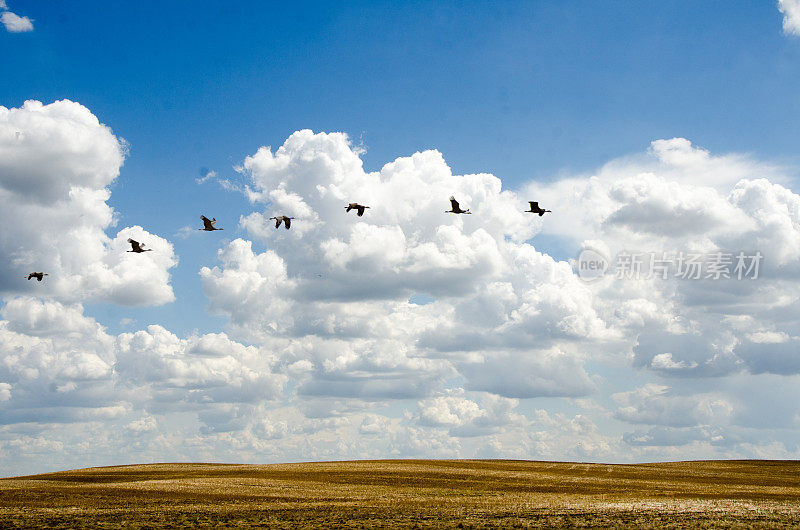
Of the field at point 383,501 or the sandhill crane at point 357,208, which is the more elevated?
the sandhill crane at point 357,208

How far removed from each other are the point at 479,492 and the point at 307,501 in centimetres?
1536

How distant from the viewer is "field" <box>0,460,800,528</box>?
34.8m

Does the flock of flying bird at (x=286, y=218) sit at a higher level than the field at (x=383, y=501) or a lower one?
higher

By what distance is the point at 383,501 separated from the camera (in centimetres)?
4584

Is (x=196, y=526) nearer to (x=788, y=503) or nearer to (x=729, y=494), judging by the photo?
(x=788, y=503)

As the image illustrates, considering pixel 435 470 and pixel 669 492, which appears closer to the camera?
pixel 669 492

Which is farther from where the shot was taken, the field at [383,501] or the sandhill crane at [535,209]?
the sandhill crane at [535,209]

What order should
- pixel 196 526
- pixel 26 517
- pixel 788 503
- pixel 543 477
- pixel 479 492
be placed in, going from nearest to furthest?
pixel 196 526, pixel 26 517, pixel 788 503, pixel 479 492, pixel 543 477

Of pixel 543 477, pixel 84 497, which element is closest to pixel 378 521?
pixel 84 497

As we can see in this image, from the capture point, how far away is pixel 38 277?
172ft

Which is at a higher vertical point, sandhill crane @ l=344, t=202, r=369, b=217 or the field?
sandhill crane @ l=344, t=202, r=369, b=217

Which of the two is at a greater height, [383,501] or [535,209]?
[535,209]

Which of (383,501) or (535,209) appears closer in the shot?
(383,501)

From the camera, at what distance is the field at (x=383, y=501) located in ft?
114
